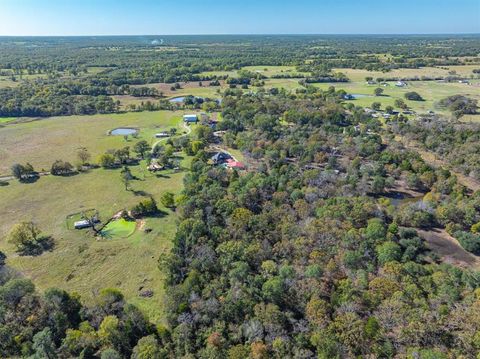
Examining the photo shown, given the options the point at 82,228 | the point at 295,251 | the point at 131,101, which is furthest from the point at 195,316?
the point at 131,101

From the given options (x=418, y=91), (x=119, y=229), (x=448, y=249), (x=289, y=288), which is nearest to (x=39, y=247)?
(x=119, y=229)

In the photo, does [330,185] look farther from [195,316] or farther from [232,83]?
[232,83]

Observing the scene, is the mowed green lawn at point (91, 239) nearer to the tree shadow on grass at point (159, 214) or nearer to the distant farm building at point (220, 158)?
the tree shadow on grass at point (159, 214)

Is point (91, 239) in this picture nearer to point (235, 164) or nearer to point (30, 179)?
point (30, 179)

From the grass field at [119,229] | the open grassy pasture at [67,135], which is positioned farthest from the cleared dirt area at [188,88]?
the grass field at [119,229]

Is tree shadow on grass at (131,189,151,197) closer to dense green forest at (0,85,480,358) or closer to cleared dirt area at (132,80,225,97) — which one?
dense green forest at (0,85,480,358)

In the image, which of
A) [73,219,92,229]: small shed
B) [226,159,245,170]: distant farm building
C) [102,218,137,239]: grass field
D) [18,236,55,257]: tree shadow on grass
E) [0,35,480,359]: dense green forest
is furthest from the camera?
[226,159,245,170]: distant farm building

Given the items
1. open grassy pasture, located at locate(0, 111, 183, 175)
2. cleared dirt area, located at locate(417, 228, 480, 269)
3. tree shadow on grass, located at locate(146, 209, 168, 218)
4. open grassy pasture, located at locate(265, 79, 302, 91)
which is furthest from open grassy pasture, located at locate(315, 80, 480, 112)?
tree shadow on grass, located at locate(146, 209, 168, 218)
